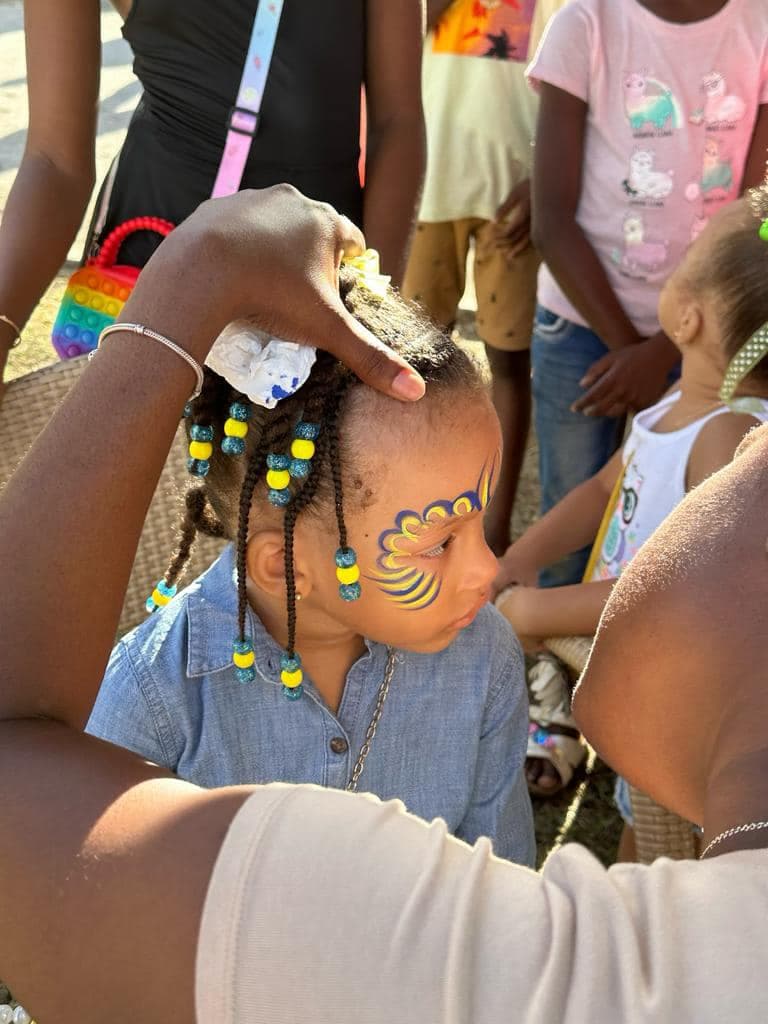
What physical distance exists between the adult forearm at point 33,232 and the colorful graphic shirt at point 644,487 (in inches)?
47.8

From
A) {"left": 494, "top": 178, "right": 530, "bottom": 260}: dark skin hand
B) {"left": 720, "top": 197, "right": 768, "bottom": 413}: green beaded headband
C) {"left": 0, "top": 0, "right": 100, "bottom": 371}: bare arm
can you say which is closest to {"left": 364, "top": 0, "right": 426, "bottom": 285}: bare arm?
{"left": 0, "top": 0, "right": 100, "bottom": 371}: bare arm

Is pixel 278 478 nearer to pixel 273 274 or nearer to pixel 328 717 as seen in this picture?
pixel 273 274

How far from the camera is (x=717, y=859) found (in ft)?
2.61

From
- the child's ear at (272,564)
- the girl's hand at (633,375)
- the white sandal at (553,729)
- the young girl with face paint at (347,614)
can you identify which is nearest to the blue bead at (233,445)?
the young girl with face paint at (347,614)

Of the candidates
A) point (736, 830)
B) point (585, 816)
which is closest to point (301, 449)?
point (736, 830)

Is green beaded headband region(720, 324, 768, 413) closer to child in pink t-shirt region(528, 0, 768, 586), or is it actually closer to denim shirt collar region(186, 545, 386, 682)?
child in pink t-shirt region(528, 0, 768, 586)

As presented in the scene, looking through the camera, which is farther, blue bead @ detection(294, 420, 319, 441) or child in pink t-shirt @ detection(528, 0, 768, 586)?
child in pink t-shirt @ detection(528, 0, 768, 586)

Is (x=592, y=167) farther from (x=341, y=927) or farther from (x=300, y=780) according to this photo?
(x=341, y=927)

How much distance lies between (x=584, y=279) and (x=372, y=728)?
143 cm

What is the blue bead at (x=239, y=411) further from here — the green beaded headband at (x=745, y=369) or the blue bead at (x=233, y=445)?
the green beaded headband at (x=745, y=369)

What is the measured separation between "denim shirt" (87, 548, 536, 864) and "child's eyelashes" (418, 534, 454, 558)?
0.22 meters

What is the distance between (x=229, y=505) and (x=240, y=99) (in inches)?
35.6

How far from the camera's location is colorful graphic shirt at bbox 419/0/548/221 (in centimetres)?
300

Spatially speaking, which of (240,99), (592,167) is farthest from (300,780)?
(592,167)
